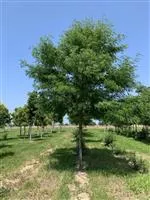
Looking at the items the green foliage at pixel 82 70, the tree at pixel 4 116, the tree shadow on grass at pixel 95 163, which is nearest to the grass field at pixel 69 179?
the tree shadow on grass at pixel 95 163

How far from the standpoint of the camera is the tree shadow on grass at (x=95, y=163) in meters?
22.7

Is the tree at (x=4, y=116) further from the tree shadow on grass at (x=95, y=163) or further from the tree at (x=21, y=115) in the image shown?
the tree shadow on grass at (x=95, y=163)

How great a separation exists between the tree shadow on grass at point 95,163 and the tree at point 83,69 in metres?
1.22

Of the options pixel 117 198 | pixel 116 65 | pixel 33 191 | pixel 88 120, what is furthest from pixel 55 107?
pixel 117 198

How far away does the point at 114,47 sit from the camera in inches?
923

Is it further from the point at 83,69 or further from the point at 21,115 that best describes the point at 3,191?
the point at 21,115

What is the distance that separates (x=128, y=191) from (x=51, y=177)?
4447 millimetres

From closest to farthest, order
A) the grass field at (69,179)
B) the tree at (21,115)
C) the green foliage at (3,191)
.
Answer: the green foliage at (3,191) < the grass field at (69,179) < the tree at (21,115)

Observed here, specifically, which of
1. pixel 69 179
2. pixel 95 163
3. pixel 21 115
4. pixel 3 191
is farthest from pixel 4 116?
pixel 3 191

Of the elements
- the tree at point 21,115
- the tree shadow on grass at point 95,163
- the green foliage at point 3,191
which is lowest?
the green foliage at point 3,191

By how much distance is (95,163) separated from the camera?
24.8 m

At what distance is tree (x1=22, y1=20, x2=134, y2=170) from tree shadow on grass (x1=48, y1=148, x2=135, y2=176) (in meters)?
1.22

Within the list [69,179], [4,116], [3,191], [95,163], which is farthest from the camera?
[4,116]

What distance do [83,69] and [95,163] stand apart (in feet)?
20.5
